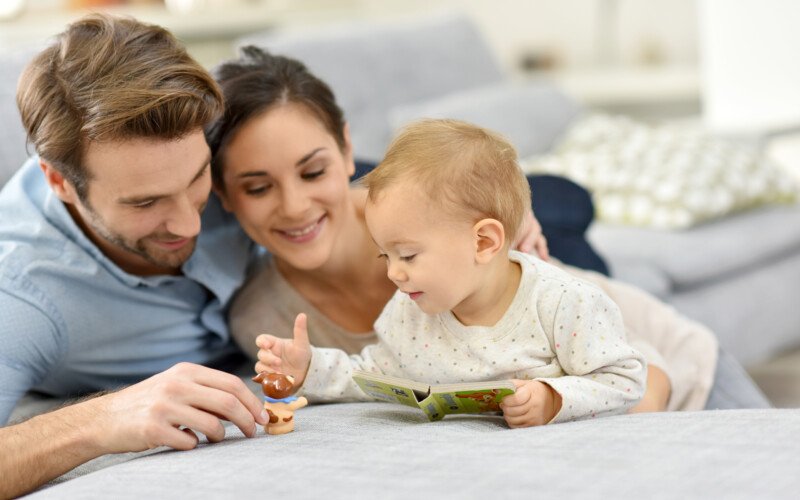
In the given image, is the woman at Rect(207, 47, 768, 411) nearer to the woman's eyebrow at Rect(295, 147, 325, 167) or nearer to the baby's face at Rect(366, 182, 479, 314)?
the woman's eyebrow at Rect(295, 147, 325, 167)

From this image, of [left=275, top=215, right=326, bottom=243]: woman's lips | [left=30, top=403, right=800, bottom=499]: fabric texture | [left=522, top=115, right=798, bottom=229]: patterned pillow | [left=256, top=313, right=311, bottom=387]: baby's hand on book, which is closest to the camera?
[left=30, top=403, right=800, bottom=499]: fabric texture

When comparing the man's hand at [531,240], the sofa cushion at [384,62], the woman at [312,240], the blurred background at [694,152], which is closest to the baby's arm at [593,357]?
the woman at [312,240]

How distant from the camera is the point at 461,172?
1.38 metres

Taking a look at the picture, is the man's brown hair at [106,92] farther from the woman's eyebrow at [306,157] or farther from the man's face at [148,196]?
the woman's eyebrow at [306,157]

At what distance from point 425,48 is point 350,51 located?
369mm

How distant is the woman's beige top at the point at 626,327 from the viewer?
1.82 m

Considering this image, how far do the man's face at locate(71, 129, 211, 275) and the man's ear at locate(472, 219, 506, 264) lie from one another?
0.46m

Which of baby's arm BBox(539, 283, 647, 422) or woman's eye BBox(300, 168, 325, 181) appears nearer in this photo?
baby's arm BBox(539, 283, 647, 422)

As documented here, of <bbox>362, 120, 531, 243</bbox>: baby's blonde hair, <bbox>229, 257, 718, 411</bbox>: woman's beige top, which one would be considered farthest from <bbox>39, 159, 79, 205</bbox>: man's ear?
<bbox>362, 120, 531, 243</bbox>: baby's blonde hair

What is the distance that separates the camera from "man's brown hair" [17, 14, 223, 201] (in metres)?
1.52

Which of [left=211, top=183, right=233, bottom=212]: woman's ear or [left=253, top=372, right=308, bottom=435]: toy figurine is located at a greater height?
[left=211, top=183, right=233, bottom=212]: woman's ear

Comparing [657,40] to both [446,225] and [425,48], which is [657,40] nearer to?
[425,48]

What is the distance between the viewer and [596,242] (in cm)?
280

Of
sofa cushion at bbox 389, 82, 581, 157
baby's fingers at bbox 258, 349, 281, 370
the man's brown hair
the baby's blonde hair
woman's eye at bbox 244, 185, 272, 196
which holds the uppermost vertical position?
the man's brown hair
